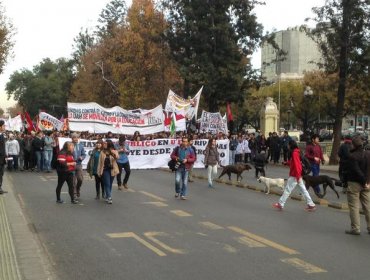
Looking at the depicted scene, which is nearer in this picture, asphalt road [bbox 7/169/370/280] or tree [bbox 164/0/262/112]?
asphalt road [bbox 7/169/370/280]

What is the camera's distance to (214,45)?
127ft

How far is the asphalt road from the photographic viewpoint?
705 cm

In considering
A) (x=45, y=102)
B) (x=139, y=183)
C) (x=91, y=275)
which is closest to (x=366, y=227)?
(x=91, y=275)

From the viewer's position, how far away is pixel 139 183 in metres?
18.6

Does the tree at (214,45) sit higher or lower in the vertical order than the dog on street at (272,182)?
higher

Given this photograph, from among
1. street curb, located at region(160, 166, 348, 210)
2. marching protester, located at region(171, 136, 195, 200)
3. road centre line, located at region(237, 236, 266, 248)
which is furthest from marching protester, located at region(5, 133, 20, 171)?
road centre line, located at region(237, 236, 266, 248)

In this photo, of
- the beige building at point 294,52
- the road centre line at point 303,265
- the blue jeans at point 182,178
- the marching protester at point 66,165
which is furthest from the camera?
the beige building at point 294,52

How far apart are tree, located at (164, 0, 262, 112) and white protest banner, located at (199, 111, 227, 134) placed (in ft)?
30.1

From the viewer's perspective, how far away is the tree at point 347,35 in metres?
26.2

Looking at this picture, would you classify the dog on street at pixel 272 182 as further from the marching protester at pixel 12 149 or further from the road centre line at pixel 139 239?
the marching protester at pixel 12 149

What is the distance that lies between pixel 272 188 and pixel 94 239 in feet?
29.0

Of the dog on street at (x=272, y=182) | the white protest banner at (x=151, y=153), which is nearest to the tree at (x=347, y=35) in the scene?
the white protest banner at (x=151, y=153)

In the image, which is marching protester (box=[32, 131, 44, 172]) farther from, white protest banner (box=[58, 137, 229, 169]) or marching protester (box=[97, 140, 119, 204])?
marching protester (box=[97, 140, 119, 204])

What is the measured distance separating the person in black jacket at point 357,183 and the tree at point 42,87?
86.0 meters
